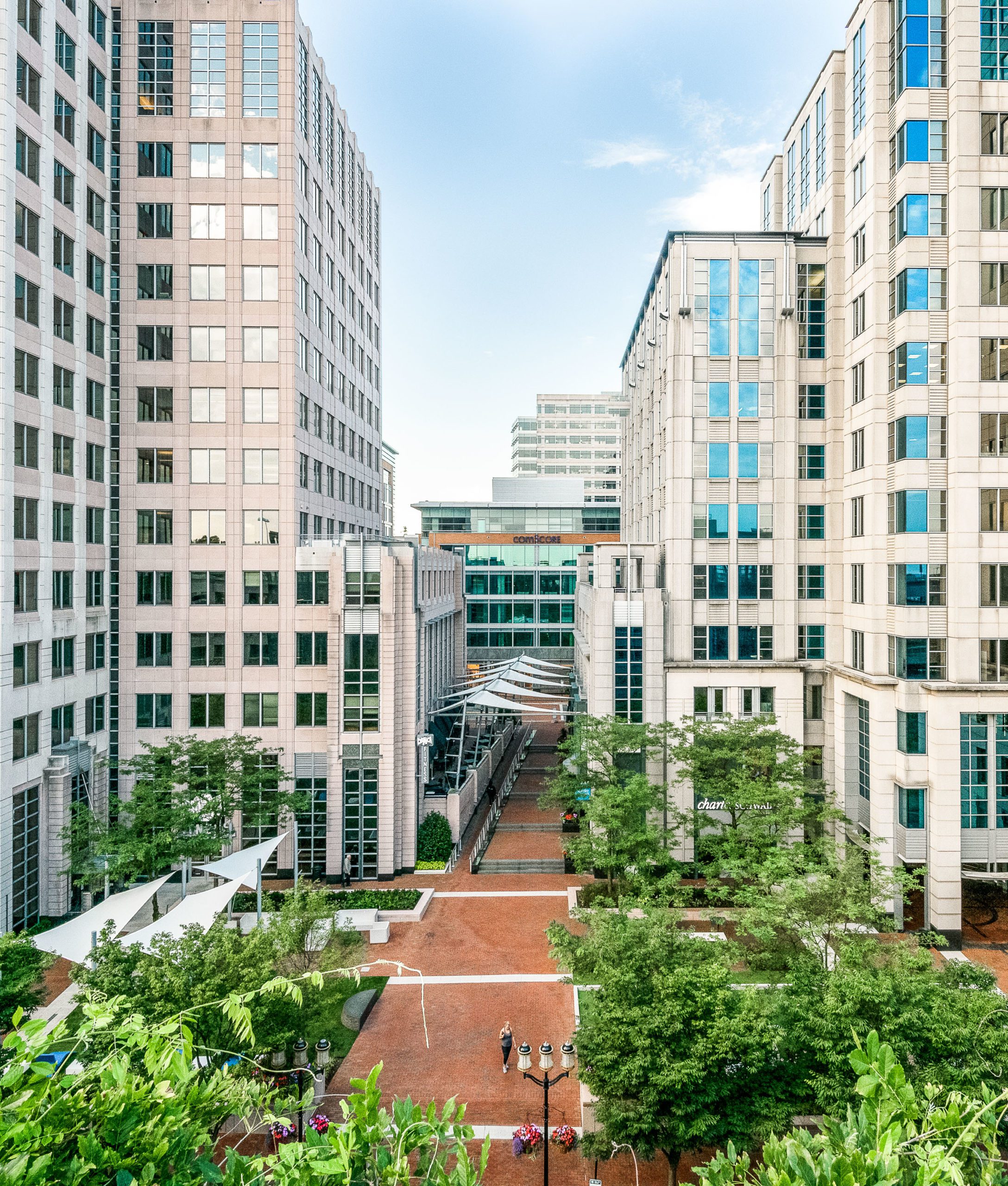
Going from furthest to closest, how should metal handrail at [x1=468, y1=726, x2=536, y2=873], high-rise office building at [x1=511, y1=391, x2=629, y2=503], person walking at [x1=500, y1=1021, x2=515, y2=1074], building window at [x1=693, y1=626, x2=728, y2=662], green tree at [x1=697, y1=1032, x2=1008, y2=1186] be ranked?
high-rise office building at [x1=511, y1=391, x2=629, y2=503]
metal handrail at [x1=468, y1=726, x2=536, y2=873]
building window at [x1=693, y1=626, x2=728, y2=662]
person walking at [x1=500, y1=1021, x2=515, y2=1074]
green tree at [x1=697, y1=1032, x2=1008, y2=1186]

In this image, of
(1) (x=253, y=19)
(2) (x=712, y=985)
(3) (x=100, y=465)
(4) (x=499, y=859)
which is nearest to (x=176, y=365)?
(3) (x=100, y=465)

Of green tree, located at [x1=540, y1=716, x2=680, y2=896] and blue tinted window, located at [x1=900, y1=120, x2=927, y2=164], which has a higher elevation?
blue tinted window, located at [x1=900, y1=120, x2=927, y2=164]

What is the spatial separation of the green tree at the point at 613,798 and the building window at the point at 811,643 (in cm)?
860

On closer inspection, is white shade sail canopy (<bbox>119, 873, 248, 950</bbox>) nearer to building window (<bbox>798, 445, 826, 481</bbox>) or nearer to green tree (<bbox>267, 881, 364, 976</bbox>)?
green tree (<bbox>267, 881, 364, 976</bbox>)

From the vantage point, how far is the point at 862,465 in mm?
34719

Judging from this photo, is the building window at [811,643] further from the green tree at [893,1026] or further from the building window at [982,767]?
the green tree at [893,1026]

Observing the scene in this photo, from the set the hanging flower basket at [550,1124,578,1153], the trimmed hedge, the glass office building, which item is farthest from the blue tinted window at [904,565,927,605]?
the glass office building

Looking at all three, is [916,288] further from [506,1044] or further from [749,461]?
[506,1044]

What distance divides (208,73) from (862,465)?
37386 mm

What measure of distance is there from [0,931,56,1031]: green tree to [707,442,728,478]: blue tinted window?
33.0 meters

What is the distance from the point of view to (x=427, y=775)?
4175cm

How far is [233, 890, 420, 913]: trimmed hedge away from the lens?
32656 mm

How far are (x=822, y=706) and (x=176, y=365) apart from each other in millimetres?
36797

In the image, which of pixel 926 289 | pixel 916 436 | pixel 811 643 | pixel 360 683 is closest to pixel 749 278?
pixel 926 289
